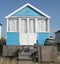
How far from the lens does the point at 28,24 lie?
18734 mm

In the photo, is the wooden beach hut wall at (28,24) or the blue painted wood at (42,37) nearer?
the blue painted wood at (42,37)

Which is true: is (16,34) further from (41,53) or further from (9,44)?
(41,53)

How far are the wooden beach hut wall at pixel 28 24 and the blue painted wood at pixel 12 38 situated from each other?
0.16 metres

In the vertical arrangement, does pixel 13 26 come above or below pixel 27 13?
below

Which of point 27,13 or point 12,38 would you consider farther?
point 27,13

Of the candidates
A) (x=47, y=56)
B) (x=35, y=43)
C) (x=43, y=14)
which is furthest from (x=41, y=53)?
(x=43, y=14)

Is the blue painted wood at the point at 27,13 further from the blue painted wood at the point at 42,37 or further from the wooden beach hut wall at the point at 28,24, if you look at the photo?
the blue painted wood at the point at 42,37

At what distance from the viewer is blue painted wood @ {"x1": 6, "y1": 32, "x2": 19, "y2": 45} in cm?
1839

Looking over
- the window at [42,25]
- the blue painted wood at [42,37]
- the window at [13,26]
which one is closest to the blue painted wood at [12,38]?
the window at [13,26]

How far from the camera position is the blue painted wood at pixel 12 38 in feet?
60.3

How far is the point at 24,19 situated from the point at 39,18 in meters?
1.17

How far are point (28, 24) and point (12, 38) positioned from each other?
165cm

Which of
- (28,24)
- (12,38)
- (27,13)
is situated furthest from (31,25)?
(12,38)

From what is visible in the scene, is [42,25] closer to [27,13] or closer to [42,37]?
[42,37]
